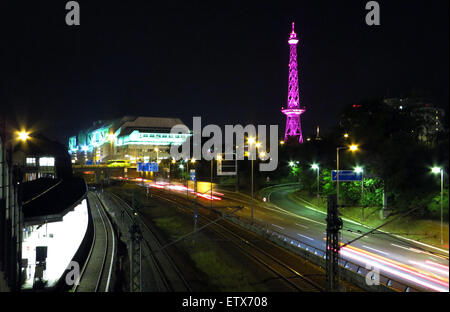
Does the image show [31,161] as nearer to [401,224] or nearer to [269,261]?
[269,261]

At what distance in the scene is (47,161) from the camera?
207ft

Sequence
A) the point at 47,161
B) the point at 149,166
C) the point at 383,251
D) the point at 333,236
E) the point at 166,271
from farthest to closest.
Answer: the point at 47,161 → the point at 149,166 → the point at 383,251 → the point at 166,271 → the point at 333,236

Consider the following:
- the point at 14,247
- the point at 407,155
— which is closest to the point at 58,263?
the point at 14,247

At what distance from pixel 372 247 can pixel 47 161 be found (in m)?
57.7

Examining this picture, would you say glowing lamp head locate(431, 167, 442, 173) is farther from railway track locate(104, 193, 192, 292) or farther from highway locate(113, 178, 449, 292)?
railway track locate(104, 193, 192, 292)

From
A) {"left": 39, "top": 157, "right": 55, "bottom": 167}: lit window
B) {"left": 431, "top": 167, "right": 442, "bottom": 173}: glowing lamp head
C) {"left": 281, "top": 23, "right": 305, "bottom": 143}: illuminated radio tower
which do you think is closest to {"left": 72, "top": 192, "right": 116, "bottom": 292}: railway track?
{"left": 431, "top": 167, "right": 442, "bottom": 173}: glowing lamp head

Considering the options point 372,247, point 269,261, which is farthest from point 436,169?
point 372,247

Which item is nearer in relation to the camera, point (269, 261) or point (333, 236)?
point (333, 236)

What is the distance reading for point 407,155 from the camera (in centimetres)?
1085

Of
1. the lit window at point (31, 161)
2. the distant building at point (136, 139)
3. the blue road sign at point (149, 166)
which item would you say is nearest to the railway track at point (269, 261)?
the blue road sign at point (149, 166)

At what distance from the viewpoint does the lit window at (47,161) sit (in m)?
61.8

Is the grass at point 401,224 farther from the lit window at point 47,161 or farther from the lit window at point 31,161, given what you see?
the lit window at point 47,161
